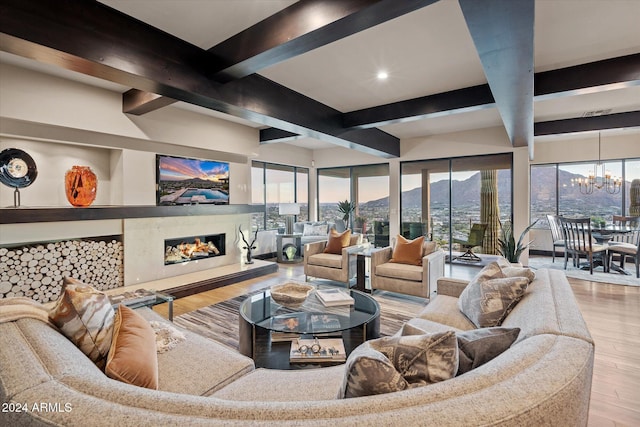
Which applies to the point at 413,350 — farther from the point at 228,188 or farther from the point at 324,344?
the point at 228,188

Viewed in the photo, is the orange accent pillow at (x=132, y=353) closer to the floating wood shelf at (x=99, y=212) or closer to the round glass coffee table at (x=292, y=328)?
the round glass coffee table at (x=292, y=328)

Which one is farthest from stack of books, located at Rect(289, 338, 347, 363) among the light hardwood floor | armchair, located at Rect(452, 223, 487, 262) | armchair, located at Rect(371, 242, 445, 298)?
armchair, located at Rect(452, 223, 487, 262)

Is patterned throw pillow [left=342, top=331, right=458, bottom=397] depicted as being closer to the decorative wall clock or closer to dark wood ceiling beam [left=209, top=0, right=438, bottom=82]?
dark wood ceiling beam [left=209, top=0, right=438, bottom=82]

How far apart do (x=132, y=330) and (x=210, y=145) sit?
3919 millimetres

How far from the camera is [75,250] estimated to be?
3.79 m

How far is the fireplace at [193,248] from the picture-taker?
4.82 meters

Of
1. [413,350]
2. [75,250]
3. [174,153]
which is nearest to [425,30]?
[413,350]

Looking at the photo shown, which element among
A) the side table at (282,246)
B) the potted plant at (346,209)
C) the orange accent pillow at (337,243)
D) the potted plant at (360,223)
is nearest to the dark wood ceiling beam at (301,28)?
the orange accent pillow at (337,243)

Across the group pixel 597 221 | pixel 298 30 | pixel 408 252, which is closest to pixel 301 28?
pixel 298 30

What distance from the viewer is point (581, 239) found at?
5496 millimetres

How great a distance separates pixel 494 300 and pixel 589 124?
4.66 meters

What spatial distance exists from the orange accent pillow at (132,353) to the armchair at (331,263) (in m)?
3.22

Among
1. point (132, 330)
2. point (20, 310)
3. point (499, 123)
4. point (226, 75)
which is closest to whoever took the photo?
point (20, 310)

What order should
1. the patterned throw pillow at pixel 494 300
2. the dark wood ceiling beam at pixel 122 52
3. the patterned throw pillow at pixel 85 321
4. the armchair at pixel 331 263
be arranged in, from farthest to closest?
the armchair at pixel 331 263 < the patterned throw pillow at pixel 494 300 < the dark wood ceiling beam at pixel 122 52 < the patterned throw pillow at pixel 85 321
